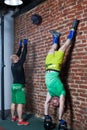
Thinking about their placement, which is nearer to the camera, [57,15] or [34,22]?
[57,15]

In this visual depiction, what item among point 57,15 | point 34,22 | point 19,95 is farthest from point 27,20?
point 19,95

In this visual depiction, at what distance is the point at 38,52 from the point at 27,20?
3.27 ft

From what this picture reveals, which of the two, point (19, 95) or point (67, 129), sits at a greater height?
point (19, 95)

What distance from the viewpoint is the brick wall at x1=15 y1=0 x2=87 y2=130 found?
432 centimetres

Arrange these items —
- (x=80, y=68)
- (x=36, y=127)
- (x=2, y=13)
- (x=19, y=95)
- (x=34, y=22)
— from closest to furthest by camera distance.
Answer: (x=80, y=68) < (x=36, y=127) < (x=19, y=95) < (x=34, y=22) < (x=2, y=13)

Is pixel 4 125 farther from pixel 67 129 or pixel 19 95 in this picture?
pixel 67 129

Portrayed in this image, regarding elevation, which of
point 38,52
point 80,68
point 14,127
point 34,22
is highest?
point 34,22

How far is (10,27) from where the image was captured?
6.77 meters

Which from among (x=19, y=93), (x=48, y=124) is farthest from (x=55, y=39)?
(x=48, y=124)

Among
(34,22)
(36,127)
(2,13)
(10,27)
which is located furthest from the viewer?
(10,27)

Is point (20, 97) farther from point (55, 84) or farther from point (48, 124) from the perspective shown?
point (55, 84)

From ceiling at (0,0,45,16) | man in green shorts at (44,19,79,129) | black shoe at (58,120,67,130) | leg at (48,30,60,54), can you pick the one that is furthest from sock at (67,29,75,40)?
ceiling at (0,0,45,16)

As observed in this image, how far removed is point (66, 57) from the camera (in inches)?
185

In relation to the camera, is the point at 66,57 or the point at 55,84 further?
the point at 66,57
